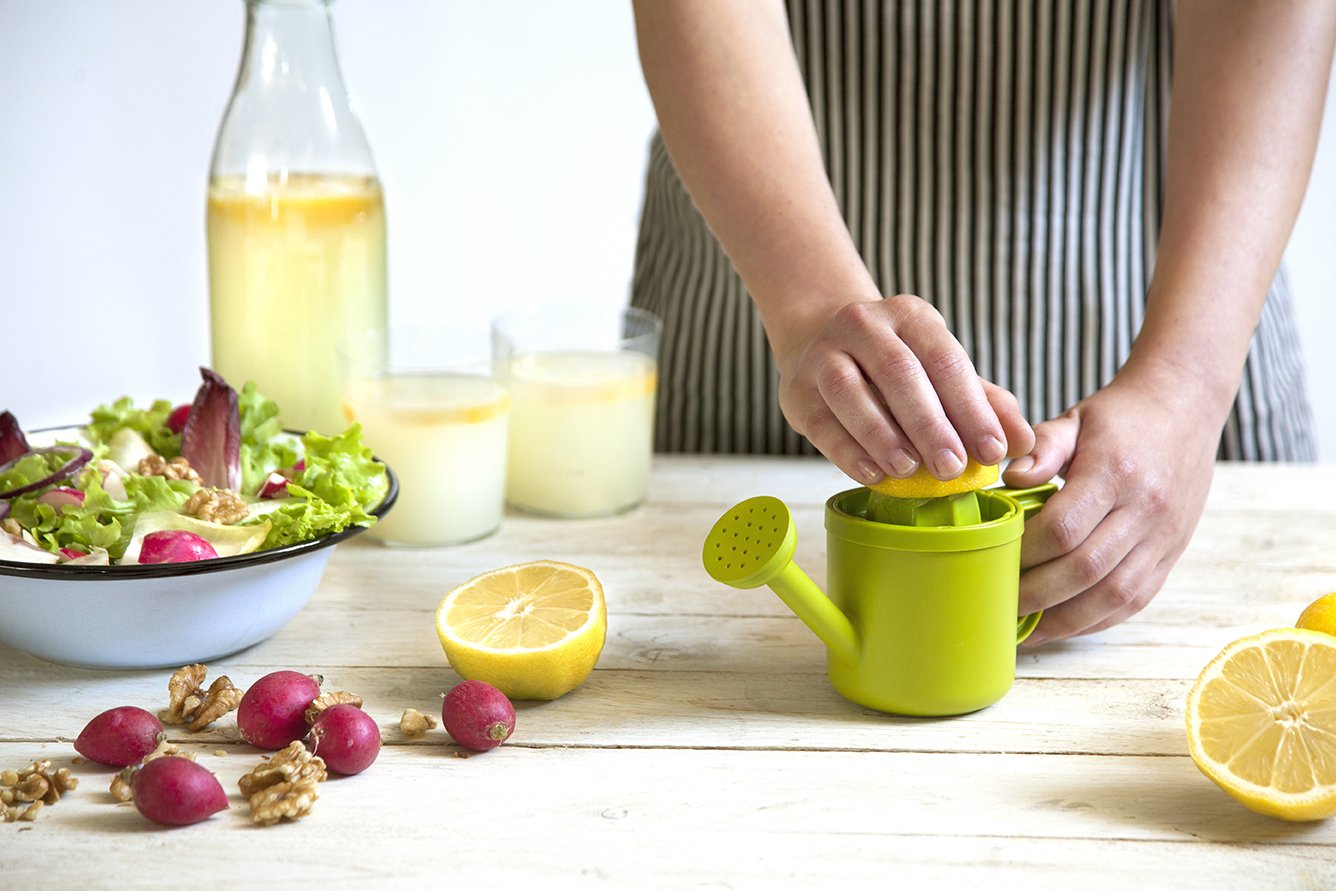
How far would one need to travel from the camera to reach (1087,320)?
1.51 m

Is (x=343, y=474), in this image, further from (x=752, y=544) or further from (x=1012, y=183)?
(x=1012, y=183)

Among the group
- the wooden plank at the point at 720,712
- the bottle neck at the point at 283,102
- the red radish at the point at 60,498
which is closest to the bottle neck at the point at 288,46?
the bottle neck at the point at 283,102

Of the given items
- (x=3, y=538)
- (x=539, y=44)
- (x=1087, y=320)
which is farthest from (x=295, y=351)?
(x=539, y=44)

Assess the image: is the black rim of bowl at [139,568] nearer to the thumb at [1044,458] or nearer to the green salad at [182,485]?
the green salad at [182,485]

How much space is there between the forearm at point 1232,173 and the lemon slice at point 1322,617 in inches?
6.3

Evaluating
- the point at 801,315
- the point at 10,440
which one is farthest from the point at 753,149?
the point at 10,440

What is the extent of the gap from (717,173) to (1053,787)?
546 millimetres

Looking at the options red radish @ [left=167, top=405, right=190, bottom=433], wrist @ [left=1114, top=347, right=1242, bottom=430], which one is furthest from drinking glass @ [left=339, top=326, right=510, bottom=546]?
wrist @ [left=1114, top=347, right=1242, bottom=430]

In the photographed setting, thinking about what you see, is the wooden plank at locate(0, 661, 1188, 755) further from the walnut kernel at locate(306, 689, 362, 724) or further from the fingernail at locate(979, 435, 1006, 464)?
the fingernail at locate(979, 435, 1006, 464)

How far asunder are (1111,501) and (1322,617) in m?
0.16

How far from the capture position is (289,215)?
1239 mm

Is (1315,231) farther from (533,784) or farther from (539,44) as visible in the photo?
(533,784)

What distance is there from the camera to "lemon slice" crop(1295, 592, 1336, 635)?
0.87 metres

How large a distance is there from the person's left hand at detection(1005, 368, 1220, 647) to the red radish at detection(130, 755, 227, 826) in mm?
540
